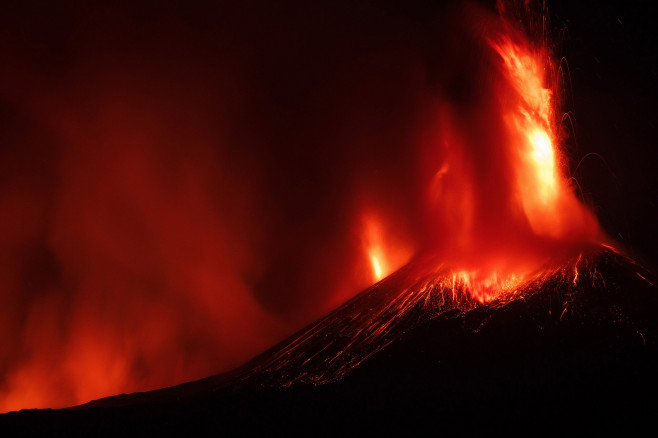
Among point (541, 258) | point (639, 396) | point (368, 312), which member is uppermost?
point (368, 312)

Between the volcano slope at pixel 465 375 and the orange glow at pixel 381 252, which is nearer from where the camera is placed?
the volcano slope at pixel 465 375

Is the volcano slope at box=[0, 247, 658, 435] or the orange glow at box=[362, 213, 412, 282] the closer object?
the volcano slope at box=[0, 247, 658, 435]

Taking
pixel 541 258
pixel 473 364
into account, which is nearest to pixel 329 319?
pixel 541 258

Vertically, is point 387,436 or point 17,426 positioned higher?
point 17,426

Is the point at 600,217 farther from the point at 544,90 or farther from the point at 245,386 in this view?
the point at 245,386

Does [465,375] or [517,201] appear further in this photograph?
[517,201]

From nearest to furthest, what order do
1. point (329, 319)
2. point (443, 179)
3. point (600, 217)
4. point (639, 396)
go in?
point (639, 396), point (329, 319), point (600, 217), point (443, 179)

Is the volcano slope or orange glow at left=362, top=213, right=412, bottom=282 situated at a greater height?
orange glow at left=362, top=213, right=412, bottom=282

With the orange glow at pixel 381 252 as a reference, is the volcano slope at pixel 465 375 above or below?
below
